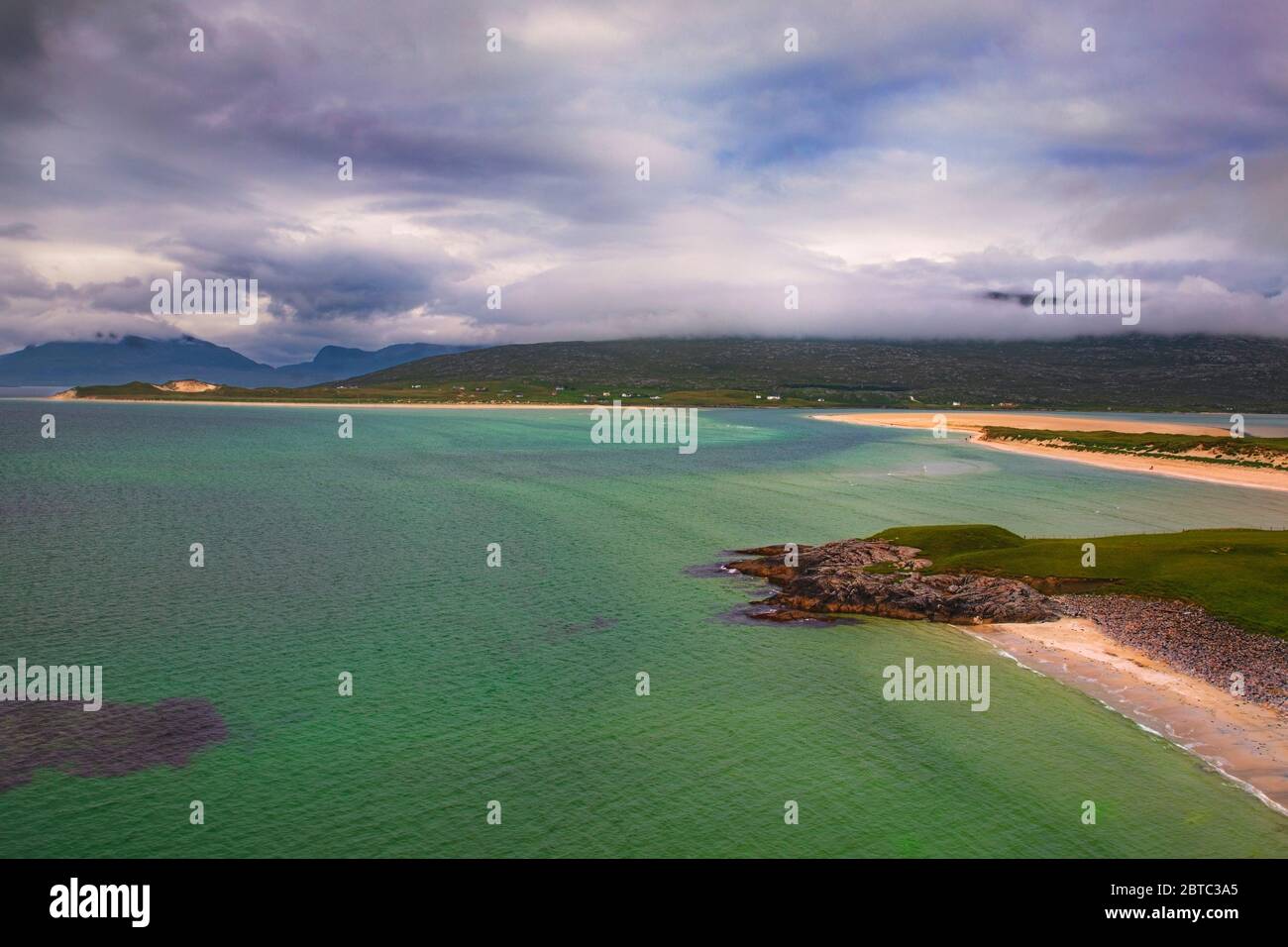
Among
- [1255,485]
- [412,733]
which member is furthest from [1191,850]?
[1255,485]

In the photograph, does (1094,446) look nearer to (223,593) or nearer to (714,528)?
(714,528)
